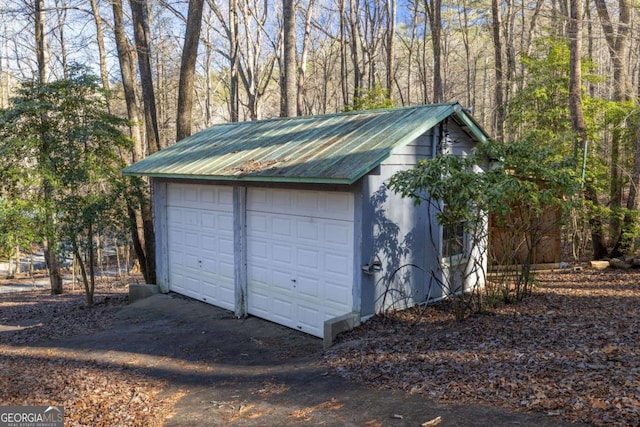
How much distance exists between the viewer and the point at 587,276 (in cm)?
1044

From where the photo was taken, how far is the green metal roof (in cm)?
733

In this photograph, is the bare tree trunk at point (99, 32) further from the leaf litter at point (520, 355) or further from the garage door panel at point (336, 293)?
the leaf litter at point (520, 355)

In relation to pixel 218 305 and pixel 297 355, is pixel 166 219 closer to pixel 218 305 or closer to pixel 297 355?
pixel 218 305

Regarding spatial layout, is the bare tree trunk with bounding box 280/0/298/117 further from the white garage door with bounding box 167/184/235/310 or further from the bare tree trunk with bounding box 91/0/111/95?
the white garage door with bounding box 167/184/235/310

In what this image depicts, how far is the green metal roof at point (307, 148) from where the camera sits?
7.33 metres

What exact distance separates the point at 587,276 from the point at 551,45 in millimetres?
6411

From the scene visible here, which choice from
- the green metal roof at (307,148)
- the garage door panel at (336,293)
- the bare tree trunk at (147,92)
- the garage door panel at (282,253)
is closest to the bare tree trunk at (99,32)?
the bare tree trunk at (147,92)

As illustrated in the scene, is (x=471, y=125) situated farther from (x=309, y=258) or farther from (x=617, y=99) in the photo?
(x=617, y=99)

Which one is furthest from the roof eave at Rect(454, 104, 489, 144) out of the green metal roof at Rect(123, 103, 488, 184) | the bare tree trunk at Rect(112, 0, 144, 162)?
the bare tree trunk at Rect(112, 0, 144, 162)

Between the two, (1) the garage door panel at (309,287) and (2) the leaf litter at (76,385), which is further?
(1) the garage door panel at (309,287)

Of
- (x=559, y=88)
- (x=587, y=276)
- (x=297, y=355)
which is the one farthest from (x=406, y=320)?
(x=559, y=88)

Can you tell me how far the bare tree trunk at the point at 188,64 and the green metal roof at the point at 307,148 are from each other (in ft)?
7.13

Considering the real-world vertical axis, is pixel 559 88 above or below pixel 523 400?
above

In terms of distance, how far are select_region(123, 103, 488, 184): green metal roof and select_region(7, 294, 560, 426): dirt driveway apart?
8.64 feet
